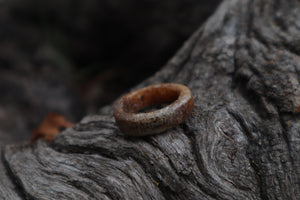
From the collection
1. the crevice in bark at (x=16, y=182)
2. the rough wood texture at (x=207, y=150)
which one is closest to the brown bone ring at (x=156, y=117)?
the rough wood texture at (x=207, y=150)

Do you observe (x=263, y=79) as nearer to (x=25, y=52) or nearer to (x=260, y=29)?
(x=260, y=29)

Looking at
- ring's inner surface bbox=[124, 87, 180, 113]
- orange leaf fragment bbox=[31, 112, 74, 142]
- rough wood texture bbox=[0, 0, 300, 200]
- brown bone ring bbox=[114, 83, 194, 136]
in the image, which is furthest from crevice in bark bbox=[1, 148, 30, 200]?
ring's inner surface bbox=[124, 87, 180, 113]

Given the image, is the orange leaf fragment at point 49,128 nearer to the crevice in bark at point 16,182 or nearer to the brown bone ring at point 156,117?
the crevice in bark at point 16,182

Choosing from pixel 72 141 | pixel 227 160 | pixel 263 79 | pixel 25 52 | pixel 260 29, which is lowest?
pixel 227 160

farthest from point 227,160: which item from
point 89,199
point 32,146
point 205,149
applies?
point 32,146

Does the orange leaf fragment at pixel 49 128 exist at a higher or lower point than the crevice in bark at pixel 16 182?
higher

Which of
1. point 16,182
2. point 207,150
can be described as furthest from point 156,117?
point 16,182

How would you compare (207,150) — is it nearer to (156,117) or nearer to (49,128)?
(156,117)
